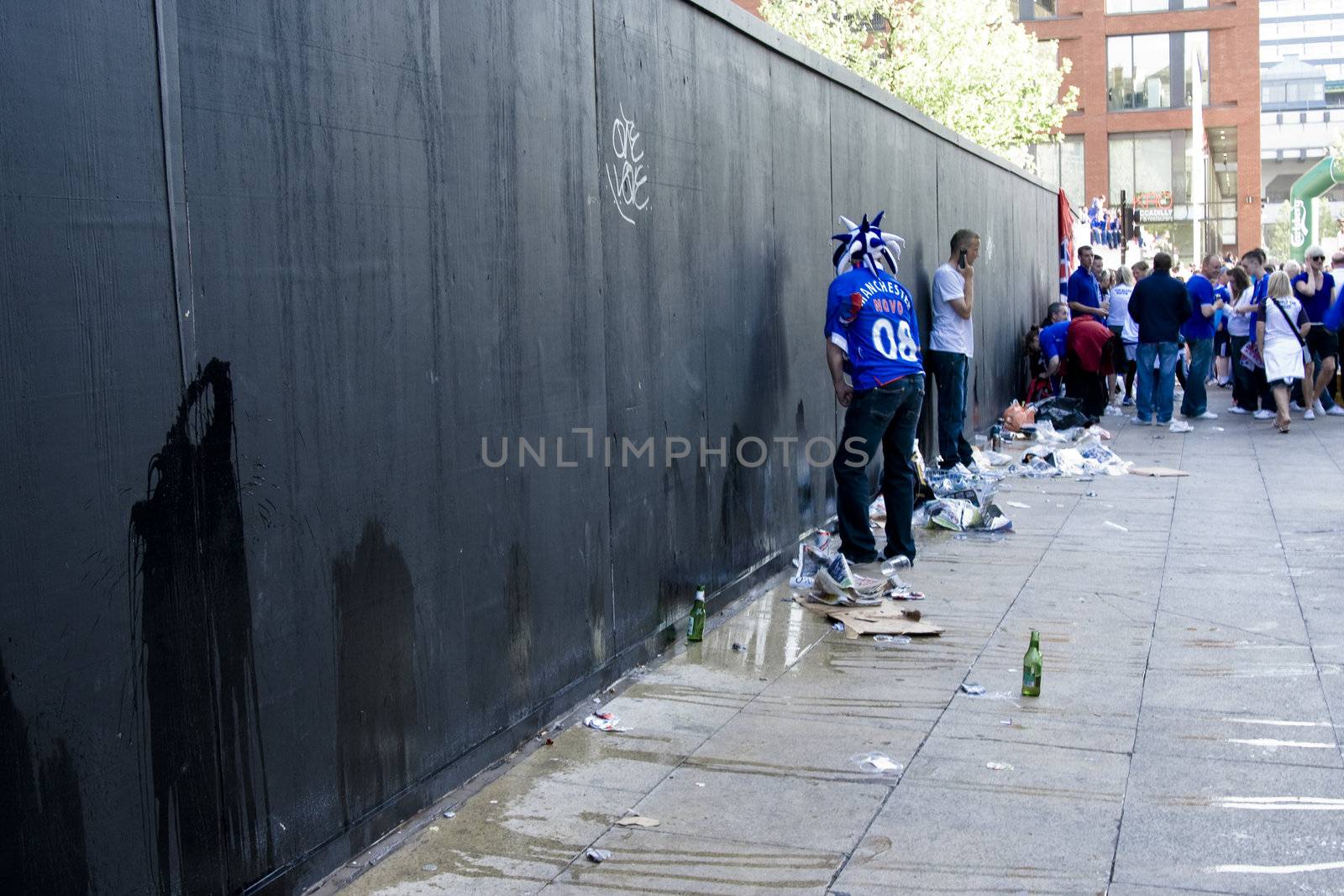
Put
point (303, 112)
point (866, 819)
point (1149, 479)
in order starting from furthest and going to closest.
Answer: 1. point (1149, 479)
2. point (866, 819)
3. point (303, 112)

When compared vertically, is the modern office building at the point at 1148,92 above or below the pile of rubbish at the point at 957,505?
above

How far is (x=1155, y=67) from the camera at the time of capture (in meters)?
55.2

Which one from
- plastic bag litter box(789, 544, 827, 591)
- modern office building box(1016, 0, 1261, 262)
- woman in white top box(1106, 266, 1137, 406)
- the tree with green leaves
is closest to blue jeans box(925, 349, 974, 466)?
plastic bag litter box(789, 544, 827, 591)

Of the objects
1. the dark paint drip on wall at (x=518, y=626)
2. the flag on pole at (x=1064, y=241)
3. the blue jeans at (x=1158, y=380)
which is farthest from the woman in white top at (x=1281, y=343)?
the dark paint drip on wall at (x=518, y=626)

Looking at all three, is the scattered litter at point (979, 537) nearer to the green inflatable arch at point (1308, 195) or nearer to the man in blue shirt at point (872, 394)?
the man in blue shirt at point (872, 394)

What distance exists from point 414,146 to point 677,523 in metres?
2.74

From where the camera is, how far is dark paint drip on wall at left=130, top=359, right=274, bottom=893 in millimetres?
3135

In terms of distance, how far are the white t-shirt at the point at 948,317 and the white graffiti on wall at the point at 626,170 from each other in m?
5.77

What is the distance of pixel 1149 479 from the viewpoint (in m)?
11.7

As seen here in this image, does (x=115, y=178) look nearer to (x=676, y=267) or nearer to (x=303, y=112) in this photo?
(x=303, y=112)

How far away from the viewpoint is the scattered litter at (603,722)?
202 inches

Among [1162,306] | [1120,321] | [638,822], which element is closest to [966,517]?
[638,822]

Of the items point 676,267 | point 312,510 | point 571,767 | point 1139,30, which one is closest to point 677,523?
point 676,267

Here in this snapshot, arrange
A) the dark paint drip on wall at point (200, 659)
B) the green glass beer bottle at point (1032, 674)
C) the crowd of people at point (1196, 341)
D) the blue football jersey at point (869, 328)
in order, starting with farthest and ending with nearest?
the crowd of people at point (1196, 341) → the blue football jersey at point (869, 328) → the green glass beer bottle at point (1032, 674) → the dark paint drip on wall at point (200, 659)
